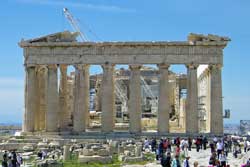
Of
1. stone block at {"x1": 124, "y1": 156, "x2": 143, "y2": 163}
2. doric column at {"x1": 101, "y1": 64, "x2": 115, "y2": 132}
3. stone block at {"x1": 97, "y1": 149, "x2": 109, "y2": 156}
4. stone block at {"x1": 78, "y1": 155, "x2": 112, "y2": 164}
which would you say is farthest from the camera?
doric column at {"x1": 101, "y1": 64, "x2": 115, "y2": 132}

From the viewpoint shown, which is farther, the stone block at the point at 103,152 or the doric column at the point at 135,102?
the doric column at the point at 135,102

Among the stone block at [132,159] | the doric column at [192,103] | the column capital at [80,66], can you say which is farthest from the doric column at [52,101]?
the stone block at [132,159]

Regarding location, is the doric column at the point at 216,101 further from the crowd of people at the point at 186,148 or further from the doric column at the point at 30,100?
the doric column at the point at 30,100

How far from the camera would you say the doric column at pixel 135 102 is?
2221 inches

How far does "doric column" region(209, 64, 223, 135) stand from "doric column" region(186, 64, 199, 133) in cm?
148

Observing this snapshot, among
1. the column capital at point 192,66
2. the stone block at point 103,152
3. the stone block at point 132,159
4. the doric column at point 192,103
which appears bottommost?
the stone block at point 132,159

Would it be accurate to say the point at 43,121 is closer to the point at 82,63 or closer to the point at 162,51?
the point at 82,63

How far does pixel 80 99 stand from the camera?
188ft

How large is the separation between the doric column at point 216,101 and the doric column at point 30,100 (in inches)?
672

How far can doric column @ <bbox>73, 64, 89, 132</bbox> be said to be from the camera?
57.2 metres

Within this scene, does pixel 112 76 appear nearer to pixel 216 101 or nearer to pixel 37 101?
pixel 37 101

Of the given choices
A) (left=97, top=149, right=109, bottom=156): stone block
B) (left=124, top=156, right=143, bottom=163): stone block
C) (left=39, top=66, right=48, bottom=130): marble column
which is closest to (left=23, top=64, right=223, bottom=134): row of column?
(left=39, top=66, right=48, bottom=130): marble column

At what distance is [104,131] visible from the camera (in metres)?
56.4

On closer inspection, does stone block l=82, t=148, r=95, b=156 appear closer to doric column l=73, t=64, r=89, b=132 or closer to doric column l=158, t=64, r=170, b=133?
doric column l=158, t=64, r=170, b=133
